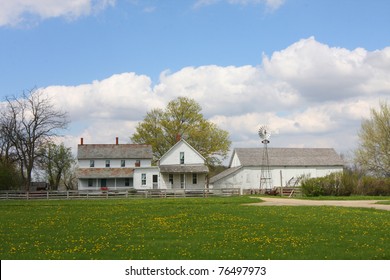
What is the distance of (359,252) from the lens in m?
13.4

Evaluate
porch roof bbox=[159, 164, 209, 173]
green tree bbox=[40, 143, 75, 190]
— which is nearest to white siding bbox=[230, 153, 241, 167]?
porch roof bbox=[159, 164, 209, 173]

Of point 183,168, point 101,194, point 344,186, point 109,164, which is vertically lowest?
point 101,194

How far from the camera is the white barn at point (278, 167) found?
7188 centimetres

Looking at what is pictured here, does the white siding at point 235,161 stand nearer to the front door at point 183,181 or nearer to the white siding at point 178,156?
the white siding at point 178,156

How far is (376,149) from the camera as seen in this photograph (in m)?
65.0

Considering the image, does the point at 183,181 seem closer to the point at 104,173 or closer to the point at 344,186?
the point at 104,173

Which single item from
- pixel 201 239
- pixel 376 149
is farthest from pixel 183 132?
pixel 201 239

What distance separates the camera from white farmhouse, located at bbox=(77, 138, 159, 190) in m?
66.9

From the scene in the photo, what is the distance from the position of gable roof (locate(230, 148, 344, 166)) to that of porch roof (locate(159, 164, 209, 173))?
918cm

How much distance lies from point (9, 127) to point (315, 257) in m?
58.8

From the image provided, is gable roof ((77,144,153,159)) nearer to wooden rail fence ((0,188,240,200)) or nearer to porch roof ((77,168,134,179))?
porch roof ((77,168,134,179))

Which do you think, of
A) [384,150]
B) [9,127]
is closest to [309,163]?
[384,150]

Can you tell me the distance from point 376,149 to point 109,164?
34404mm

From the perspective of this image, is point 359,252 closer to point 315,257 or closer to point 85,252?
point 315,257
